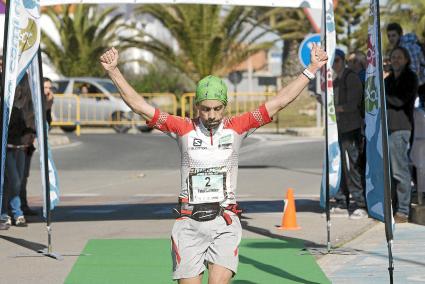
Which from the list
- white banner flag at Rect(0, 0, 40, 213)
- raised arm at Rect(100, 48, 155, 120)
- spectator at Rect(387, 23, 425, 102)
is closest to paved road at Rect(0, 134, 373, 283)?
white banner flag at Rect(0, 0, 40, 213)

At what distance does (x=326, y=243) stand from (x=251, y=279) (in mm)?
2114

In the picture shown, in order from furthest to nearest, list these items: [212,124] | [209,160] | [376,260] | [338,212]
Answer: [338,212]
[376,260]
[209,160]
[212,124]

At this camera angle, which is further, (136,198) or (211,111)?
(136,198)

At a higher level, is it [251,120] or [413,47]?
[413,47]

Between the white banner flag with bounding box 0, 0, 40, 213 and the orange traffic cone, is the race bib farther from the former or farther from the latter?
the orange traffic cone

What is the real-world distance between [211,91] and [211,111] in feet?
0.45

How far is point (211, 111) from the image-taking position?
23.0ft

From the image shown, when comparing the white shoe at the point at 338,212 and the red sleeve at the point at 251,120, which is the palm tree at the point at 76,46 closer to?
the white shoe at the point at 338,212

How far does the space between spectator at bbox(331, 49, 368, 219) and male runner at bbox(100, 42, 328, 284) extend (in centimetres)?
660

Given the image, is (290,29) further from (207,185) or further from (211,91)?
(211,91)

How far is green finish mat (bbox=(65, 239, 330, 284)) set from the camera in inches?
391

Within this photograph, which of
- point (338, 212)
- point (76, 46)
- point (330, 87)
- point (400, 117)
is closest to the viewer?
point (330, 87)

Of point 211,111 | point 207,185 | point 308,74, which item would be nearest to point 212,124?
point 211,111

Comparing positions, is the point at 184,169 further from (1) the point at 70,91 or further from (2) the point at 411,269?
(1) the point at 70,91
